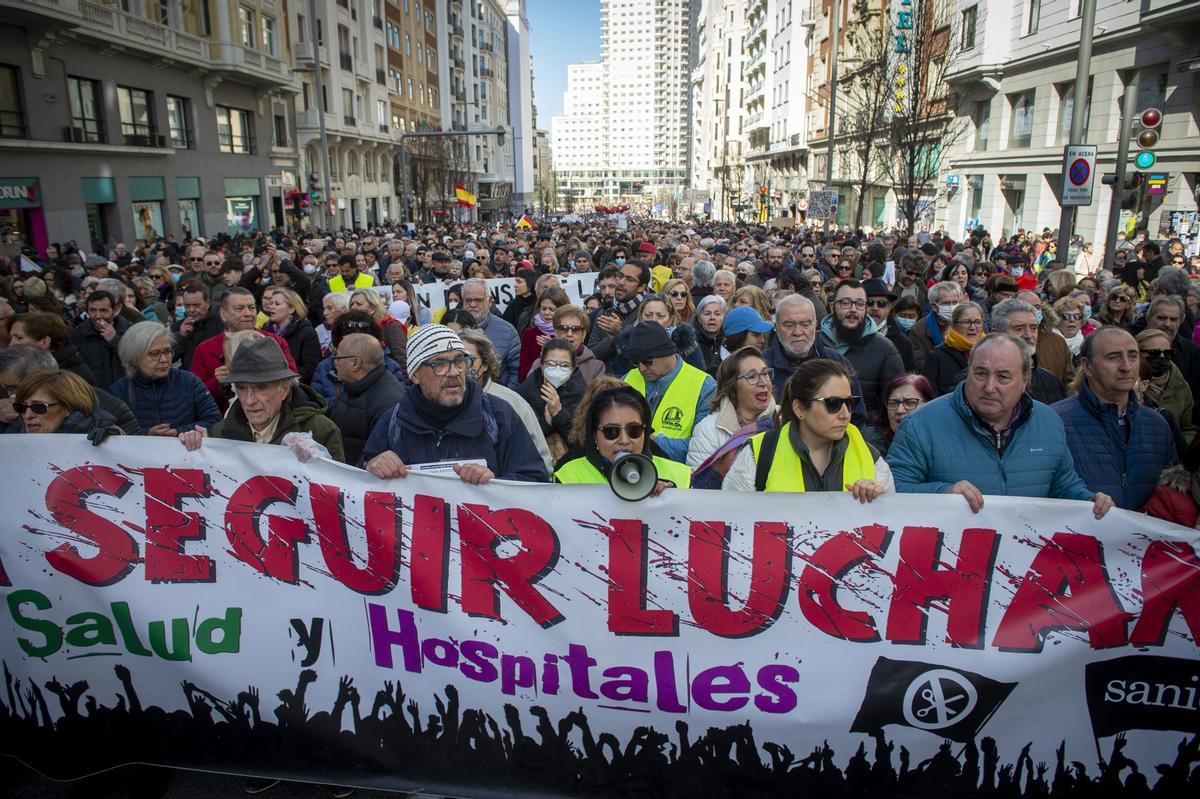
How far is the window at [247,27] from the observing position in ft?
111

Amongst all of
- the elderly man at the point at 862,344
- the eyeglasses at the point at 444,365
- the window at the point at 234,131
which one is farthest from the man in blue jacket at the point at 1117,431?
the window at the point at 234,131

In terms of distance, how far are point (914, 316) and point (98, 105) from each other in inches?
1081

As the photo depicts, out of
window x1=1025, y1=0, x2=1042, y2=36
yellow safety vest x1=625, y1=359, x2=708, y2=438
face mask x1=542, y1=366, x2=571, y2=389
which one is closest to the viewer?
yellow safety vest x1=625, y1=359, x2=708, y2=438

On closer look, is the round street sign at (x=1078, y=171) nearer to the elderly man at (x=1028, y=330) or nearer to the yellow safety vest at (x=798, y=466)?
Result: the elderly man at (x=1028, y=330)

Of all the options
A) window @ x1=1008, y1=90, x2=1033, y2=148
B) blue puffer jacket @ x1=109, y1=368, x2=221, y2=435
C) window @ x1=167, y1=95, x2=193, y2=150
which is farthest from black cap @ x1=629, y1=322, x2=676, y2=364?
window @ x1=167, y1=95, x2=193, y2=150

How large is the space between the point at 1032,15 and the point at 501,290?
81.9ft

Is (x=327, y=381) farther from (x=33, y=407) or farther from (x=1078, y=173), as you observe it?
(x=1078, y=173)

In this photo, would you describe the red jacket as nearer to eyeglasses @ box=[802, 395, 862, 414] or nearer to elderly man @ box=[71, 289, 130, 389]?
elderly man @ box=[71, 289, 130, 389]

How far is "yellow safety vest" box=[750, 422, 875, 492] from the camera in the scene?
335 centimetres

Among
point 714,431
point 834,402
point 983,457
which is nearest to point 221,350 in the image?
point 714,431

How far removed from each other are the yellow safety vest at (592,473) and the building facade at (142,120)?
73.5 ft

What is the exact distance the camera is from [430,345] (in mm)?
3814

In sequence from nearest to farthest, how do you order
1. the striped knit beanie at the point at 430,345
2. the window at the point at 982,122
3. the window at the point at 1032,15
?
the striped knit beanie at the point at 430,345 < the window at the point at 1032,15 < the window at the point at 982,122

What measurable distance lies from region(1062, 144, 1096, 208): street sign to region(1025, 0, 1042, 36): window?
1987cm
